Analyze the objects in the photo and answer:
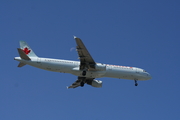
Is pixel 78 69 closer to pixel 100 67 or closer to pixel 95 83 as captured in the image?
pixel 100 67

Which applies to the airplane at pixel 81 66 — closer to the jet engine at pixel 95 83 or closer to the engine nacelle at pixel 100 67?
the engine nacelle at pixel 100 67

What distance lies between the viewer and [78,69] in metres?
46.1

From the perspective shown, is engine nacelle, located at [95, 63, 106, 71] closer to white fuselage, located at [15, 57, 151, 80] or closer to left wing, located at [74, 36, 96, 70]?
white fuselage, located at [15, 57, 151, 80]

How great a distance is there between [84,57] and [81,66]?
1912mm

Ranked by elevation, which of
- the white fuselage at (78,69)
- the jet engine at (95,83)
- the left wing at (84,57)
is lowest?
the jet engine at (95,83)

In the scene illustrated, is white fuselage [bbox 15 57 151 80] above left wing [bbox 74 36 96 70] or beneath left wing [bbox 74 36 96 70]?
beneath

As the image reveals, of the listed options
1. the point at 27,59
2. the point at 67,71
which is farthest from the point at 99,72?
the point at 27,59

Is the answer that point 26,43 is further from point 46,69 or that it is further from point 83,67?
point 83,67

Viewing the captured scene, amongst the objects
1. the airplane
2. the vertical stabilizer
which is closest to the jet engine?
the airplane

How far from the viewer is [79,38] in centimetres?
4131

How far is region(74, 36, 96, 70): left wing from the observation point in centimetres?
4274

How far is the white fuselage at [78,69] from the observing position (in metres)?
45.3

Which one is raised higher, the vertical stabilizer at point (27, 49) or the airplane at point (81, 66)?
the vertical stabilizer at point (27, 49)

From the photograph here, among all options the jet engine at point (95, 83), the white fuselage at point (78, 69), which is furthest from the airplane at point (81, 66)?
the jet engine at point (95, 83)
